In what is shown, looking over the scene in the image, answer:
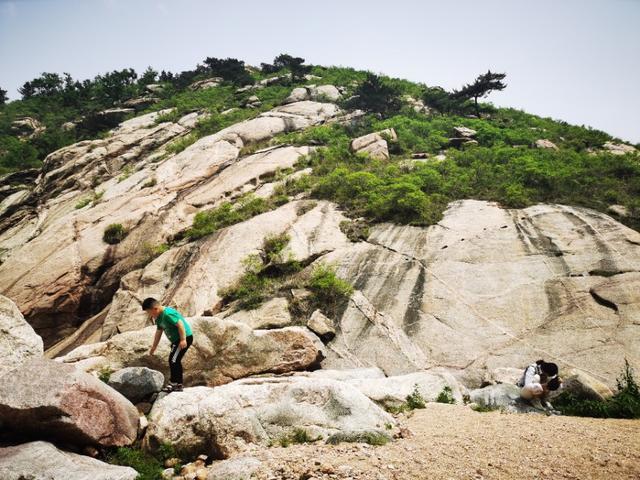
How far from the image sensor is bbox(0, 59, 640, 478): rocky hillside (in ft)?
21.2

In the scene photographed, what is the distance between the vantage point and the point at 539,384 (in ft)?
24.5

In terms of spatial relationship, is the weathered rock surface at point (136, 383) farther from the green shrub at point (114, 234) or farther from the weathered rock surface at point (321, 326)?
the green shrub at point (114, 234)

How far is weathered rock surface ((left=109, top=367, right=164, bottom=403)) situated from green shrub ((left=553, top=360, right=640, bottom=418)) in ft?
27.6

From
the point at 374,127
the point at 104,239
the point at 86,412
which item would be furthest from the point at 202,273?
the point at 374,127

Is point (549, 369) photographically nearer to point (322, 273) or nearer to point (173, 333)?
point (322, 273)

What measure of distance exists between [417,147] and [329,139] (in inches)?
241

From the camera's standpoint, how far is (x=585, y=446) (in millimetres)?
4859

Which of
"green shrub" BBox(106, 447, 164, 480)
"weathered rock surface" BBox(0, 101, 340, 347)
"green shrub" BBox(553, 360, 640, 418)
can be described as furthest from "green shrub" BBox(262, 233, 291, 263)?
"green shrub" BBox(553, 360, 640, 418)

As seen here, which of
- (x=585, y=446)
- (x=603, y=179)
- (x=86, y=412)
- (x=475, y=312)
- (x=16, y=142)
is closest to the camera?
(x=585, y=446)

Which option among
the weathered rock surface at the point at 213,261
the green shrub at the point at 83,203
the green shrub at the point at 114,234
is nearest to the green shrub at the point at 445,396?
the weathered rock surface at the point at 213,261

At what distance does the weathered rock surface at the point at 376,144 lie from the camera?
2233cm

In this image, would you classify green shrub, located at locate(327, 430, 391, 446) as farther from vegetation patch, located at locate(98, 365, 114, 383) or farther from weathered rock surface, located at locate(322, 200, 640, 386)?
vegetation patch, located at locate(98, 365, 114, 383)

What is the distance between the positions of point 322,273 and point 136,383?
24.5 ft

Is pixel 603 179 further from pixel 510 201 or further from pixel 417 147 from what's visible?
pixel 417 147
